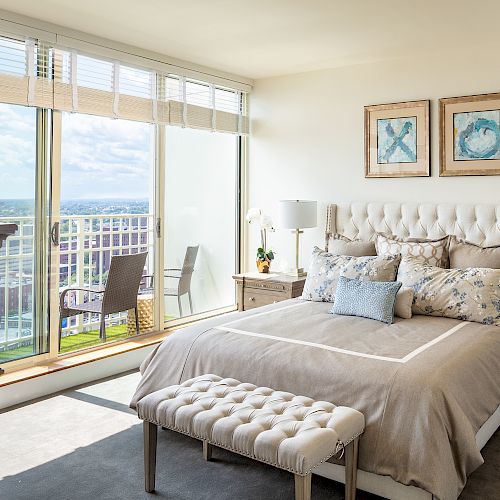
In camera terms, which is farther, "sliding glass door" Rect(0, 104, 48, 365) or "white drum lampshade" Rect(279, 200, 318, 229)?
"white drum lampshade" Rect(279, 200, 318, 229)

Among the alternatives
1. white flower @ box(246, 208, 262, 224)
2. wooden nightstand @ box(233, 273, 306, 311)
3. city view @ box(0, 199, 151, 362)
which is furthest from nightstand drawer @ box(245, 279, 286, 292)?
city view @ box(0, 199, 151, 362)

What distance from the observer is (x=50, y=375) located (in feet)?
13.1

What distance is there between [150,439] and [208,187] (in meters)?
3.32

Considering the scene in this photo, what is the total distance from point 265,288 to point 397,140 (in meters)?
1.71

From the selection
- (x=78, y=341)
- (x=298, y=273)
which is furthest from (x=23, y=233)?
(x=298, y=273)

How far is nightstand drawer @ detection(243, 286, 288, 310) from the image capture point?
200 inches

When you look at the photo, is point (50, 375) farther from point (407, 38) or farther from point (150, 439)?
point (407, 38)

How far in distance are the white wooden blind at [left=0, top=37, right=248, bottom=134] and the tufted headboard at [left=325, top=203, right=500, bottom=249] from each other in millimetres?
1462

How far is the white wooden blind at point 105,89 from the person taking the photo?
3.87 metres

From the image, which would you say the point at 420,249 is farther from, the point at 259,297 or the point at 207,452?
the point at 207,452

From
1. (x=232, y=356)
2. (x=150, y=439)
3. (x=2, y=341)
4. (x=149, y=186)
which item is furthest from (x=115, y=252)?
(x=150, y=439)

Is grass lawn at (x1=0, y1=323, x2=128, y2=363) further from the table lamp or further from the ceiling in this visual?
the ceiling

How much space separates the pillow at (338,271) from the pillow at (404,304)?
250mm

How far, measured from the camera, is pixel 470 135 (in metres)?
4.56
